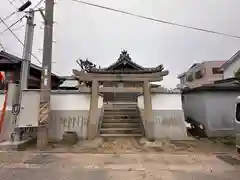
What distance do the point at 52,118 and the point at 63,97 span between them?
3.68 ft

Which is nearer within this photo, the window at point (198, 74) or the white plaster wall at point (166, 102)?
the white plaster wall at point (166, 102)

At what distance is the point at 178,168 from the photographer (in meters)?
5.07

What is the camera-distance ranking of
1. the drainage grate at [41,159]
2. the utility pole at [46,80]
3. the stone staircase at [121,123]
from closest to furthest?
the drainage grate at [41,159] < the utility pole at [46,80] < the stone staircase at [121,123]

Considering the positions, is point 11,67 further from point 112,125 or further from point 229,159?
point 229,159

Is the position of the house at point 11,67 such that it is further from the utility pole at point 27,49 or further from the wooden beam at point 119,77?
the wooden beam at point 119,77

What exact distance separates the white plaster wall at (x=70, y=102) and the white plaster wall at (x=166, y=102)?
3286 mm

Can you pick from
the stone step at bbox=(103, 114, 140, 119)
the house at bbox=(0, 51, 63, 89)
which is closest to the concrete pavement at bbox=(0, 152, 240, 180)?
the stone step at bbox=(103, 114, 140, 119)

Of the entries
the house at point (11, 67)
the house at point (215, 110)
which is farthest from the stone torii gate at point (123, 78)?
the house at point (11, 67)

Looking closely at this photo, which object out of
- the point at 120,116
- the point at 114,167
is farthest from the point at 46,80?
the point at 120,116

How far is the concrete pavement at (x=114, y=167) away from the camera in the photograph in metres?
4.48

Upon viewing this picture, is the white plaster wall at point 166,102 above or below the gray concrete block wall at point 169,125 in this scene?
above

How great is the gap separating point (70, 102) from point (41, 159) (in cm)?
428

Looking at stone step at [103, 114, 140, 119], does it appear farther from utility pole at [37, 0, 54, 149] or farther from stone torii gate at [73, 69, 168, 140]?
utility pole at [37, 0, 54, 149]

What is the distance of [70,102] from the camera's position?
9969 millimetres
